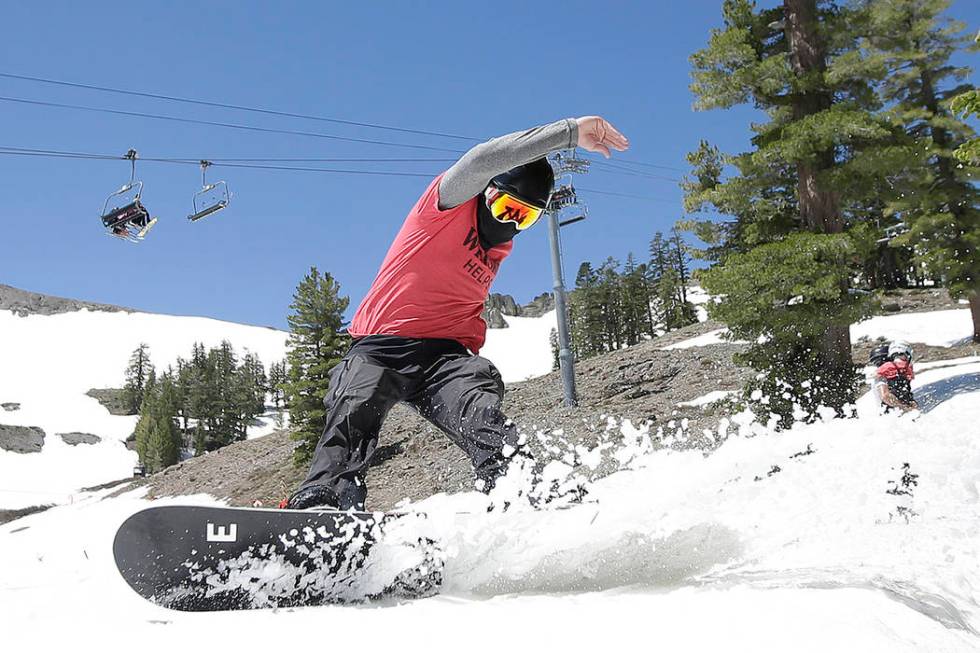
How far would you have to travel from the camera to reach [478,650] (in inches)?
57.4

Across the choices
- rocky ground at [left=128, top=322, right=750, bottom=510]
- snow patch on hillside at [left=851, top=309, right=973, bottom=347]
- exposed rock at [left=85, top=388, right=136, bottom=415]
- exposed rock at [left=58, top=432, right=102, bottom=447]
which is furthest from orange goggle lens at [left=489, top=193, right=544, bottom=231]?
exposed rock at [left=85, top=388, right=136, bottom=415]

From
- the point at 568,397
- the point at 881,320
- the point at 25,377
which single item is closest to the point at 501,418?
the point at 568,397

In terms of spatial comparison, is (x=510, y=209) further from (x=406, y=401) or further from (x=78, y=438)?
(x=78, y=438)

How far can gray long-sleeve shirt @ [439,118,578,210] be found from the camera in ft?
8.43

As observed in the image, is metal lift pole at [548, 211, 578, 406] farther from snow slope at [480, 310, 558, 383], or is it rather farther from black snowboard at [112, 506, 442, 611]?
snow slope at [480, 310, 558, 383]

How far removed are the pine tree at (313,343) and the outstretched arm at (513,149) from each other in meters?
19.2

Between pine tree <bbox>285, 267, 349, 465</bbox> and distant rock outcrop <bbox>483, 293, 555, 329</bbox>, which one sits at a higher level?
distant rock outcrop <bbox>483, 293, 555, 329</bbox>

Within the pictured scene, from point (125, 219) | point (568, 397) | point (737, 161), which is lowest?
point (568, 397)

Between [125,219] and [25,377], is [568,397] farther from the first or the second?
[25,377]

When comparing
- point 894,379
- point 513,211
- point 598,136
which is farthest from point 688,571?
point 894,379

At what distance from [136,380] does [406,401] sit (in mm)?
109943

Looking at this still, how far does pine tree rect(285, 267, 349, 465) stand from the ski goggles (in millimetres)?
19084

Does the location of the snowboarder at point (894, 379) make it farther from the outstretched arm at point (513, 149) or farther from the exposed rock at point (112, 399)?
the exposed rock at point (112, 399)

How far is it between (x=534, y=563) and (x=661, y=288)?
2803 inches
